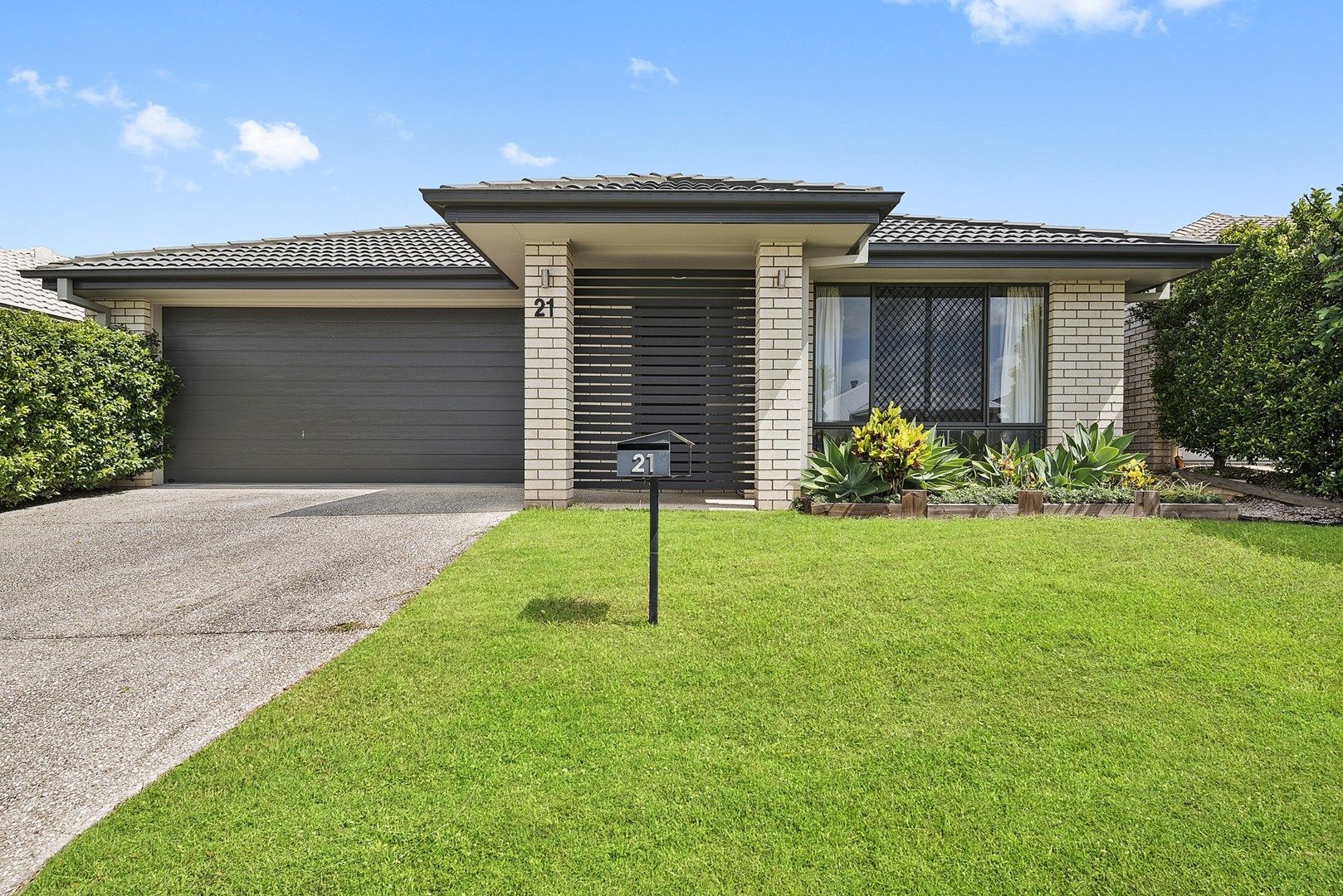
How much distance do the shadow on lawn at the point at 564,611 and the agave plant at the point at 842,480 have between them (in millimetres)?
3533

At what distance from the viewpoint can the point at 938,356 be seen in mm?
8836

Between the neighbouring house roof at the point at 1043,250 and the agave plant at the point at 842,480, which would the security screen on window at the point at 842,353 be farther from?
the agave plant at the point at 842,480

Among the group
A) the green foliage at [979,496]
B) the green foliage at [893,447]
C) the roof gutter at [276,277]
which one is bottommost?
the green foliage at [979,496]

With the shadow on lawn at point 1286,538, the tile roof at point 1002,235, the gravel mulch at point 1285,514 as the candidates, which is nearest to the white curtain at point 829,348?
the tile roof at point 1002,235

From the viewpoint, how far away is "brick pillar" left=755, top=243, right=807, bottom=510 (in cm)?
708

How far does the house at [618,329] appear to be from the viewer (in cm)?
700

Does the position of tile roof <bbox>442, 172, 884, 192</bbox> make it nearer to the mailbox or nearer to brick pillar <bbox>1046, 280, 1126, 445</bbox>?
the mailbox

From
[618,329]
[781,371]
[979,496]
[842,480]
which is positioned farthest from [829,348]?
[979,496]

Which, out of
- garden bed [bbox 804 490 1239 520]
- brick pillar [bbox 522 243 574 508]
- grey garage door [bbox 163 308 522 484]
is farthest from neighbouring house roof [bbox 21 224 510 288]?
garden bed [bbox 804 490 1239 520]

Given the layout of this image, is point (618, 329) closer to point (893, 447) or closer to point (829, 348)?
point (829, 348)

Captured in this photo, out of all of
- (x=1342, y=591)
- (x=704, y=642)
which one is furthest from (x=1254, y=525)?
(x=704, y=642)

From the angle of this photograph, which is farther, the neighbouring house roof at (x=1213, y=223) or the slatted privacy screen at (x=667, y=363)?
the neighbouring house roof at (x=1213, y=223)

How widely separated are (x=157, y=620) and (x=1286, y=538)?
8.41 m

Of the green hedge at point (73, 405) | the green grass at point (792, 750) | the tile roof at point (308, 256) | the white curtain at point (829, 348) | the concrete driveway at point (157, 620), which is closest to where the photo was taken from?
the green grass at point (792, 750)
